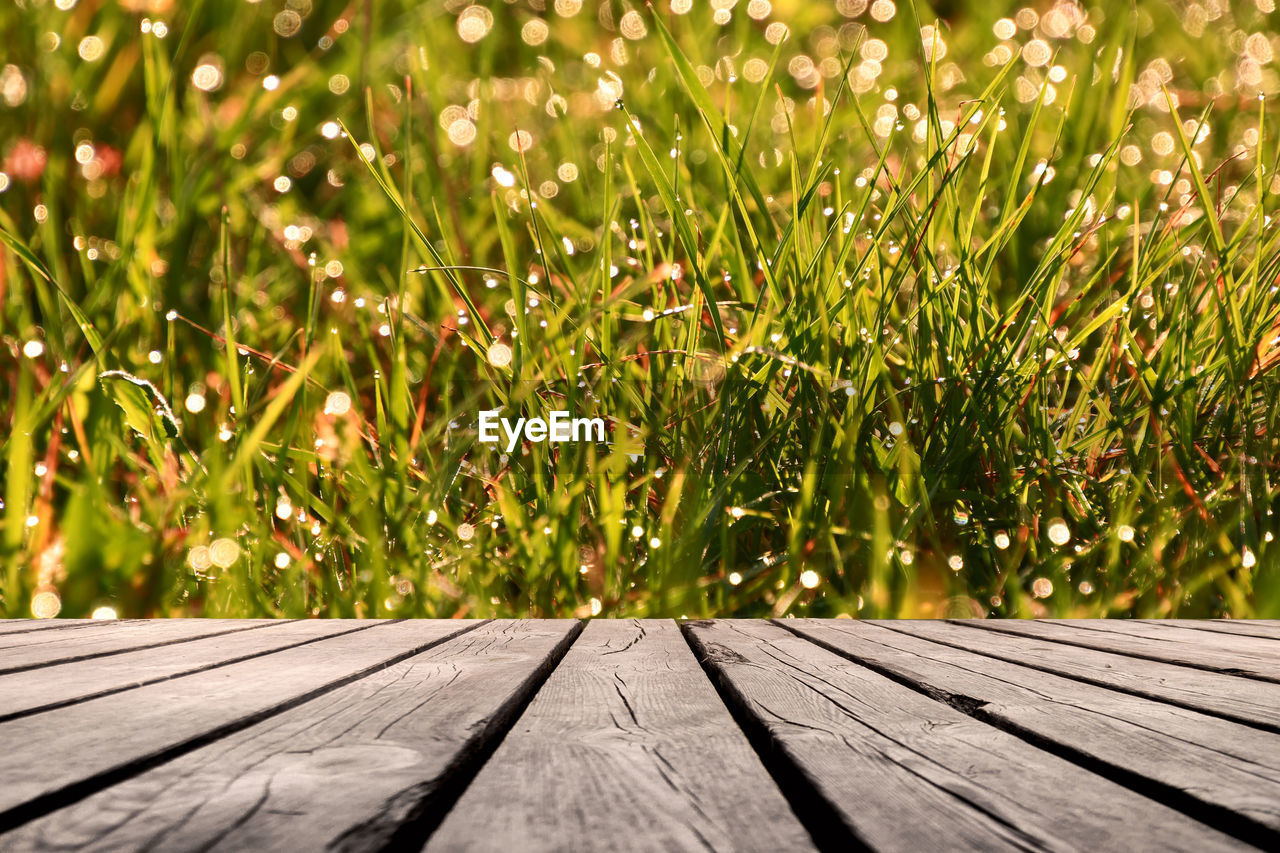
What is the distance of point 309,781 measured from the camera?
50 centimetres

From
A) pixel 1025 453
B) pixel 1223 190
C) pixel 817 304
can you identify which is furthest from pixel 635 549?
pixel 1223 190

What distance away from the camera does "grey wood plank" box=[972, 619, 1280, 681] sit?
967 mm

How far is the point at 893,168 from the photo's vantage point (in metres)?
1.97

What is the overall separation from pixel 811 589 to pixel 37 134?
6.52 feet

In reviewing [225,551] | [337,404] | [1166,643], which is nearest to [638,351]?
[337,404]

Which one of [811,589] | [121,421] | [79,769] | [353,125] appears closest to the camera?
[79,769]

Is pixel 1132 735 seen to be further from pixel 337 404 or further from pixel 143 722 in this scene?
pixel 337 404

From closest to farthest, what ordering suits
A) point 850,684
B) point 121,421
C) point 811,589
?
point 850,684
point 811,589
point 121,421

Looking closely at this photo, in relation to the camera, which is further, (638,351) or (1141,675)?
(638,351)

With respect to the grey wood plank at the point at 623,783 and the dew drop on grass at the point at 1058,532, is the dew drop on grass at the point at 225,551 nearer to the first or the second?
the grey wood plank at the point at 623,783

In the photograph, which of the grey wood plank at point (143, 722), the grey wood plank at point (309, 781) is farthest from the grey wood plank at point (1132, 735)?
the grey wood plank at point (143, 722)

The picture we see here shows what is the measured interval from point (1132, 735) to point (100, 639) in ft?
3.80

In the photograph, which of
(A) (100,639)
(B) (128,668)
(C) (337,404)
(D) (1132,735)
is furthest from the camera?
(C) (337,404)

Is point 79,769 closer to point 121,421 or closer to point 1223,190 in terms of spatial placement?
point 121,421
